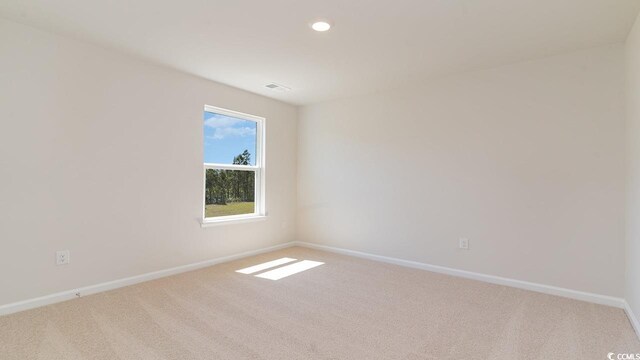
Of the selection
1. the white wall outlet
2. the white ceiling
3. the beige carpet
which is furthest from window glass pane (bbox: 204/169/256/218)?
the white wall outlet

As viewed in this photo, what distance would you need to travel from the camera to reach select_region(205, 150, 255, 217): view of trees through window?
4.23 m

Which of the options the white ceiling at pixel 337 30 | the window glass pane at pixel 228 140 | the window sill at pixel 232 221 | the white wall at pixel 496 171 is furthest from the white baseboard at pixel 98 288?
the white ceiling at pixel 337 30

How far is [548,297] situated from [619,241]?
772mm

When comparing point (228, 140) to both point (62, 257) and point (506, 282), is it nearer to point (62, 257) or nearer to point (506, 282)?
point (62, 257)

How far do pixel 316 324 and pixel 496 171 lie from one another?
97.9 inches

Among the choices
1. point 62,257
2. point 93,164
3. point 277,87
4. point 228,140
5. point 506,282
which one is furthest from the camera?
point 228,140

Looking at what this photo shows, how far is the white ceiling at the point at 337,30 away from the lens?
Result: 7.68ft

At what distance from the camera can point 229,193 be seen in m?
4.48

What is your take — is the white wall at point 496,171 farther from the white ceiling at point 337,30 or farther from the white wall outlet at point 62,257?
the white wall outlet at point 62,257

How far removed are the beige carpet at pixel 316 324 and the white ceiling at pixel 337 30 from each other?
232 cm

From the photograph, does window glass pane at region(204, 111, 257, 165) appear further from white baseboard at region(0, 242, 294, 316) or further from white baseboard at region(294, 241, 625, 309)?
white baseboard at region(294, 241, 625, 309)

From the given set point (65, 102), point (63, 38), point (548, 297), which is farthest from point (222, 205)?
point (548, 297)

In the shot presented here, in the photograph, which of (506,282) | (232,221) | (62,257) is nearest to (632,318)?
(506,282)

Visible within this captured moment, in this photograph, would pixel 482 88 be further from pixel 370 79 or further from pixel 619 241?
pixel 619 241
